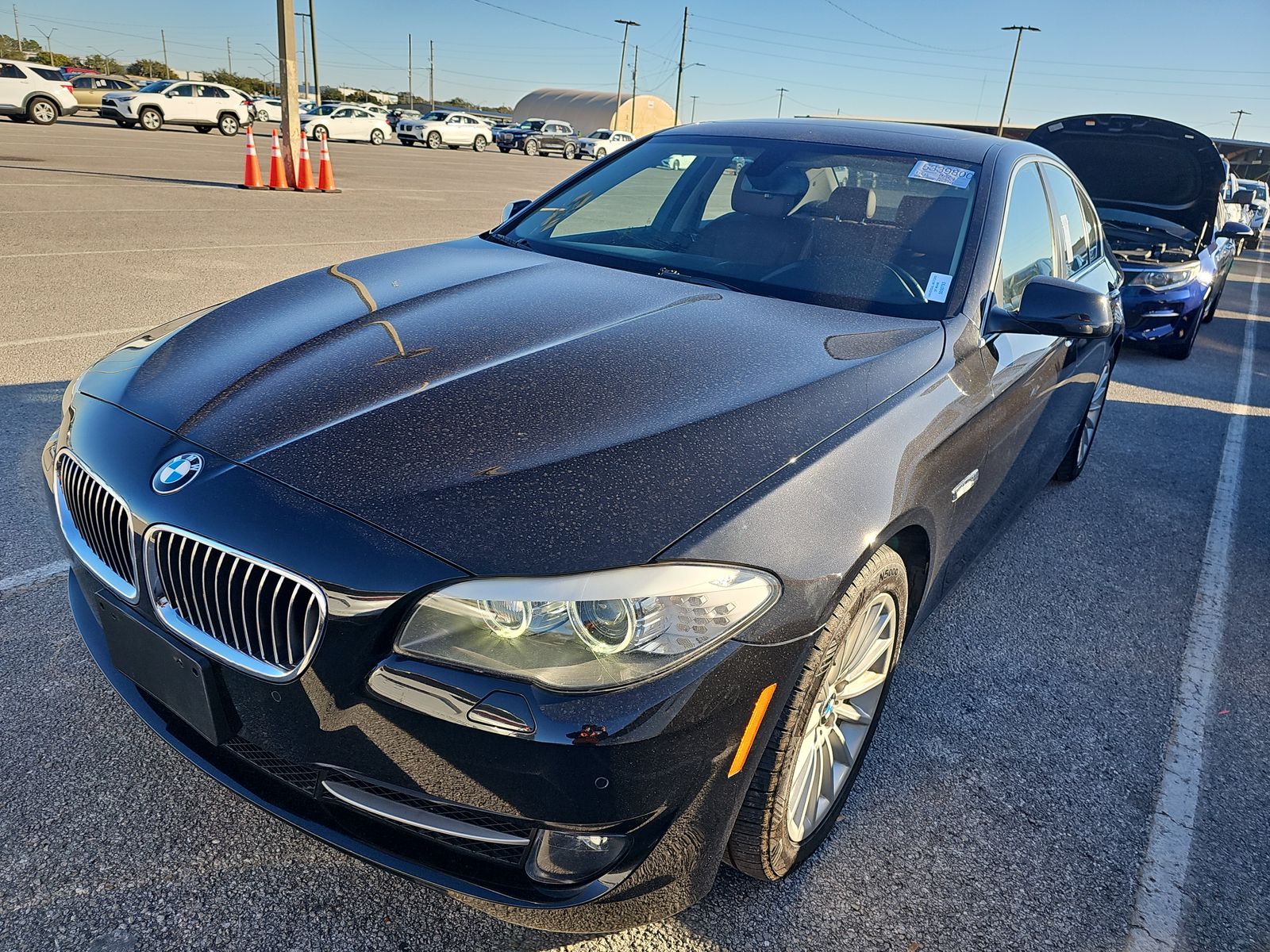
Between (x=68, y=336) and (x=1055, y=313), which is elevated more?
(x=1055, y=313)

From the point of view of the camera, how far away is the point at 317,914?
184 cm

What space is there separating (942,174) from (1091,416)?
2.32 metres

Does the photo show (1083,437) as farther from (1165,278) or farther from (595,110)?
(595,110)

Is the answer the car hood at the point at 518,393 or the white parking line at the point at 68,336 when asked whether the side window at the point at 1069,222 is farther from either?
the white parking line at the point at 68,336

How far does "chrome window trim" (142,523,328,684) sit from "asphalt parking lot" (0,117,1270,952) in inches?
23.7

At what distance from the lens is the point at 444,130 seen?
3881cm

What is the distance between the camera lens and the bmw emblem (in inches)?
66.7

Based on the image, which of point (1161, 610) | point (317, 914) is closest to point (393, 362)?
point (317, 914)

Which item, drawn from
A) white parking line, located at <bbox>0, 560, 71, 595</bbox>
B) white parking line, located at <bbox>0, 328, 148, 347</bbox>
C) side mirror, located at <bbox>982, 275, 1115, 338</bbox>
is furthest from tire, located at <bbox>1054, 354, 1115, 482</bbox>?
white parking line, located at <bbox>0, 328, 148, 347</bbox>

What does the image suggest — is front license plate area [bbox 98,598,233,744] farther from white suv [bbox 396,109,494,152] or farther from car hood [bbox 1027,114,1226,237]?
white suv [bbox 396,109,494,152]

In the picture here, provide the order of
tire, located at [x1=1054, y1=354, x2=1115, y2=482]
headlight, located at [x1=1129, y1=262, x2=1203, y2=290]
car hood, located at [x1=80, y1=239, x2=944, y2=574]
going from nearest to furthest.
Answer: car hood, located at [x1=80, y1=239, x2=944, y2=574] < tire, located at [x1=1054, y1=354, x2=1115, y2=482] < headlight, located at [x1=1129, y1=262, x2=1203, y2=290]

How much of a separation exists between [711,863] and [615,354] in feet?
3.76

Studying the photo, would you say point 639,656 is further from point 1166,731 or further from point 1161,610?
point 1161,610

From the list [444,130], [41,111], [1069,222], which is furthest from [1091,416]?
[444,130]
